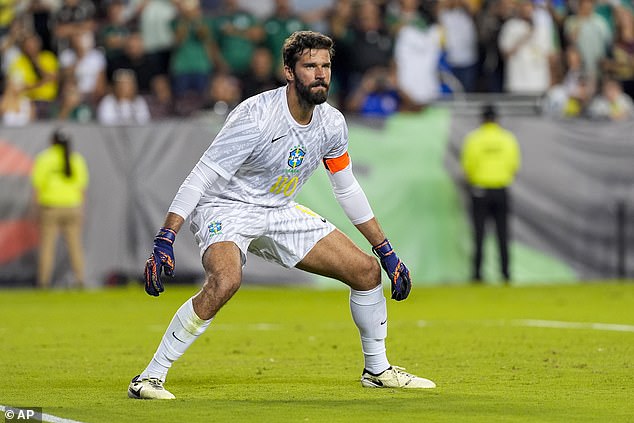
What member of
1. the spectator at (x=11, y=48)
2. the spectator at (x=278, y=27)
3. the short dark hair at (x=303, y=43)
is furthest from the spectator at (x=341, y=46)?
the short dark hair at (x=303, y=43)

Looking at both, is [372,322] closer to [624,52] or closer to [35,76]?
[35,76]

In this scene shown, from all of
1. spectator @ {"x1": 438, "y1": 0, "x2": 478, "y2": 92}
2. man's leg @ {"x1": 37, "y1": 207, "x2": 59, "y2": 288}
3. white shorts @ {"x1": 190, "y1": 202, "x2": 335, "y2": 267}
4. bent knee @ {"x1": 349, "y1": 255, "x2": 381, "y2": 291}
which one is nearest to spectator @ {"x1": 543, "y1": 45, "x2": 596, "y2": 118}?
spectator @ {"x1": 438, "y1": 0, "x2": 478, "y2": 92}

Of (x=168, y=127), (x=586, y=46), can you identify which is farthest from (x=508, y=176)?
(x=168, y=127)

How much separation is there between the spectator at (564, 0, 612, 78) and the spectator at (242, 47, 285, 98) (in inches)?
210

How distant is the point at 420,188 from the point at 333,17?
3193 millimetres

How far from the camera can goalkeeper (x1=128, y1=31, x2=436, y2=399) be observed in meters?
8.99

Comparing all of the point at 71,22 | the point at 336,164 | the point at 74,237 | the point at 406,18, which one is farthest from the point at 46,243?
the point at 336,164

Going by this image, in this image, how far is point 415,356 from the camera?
1197 centimetres

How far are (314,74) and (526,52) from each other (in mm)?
14433

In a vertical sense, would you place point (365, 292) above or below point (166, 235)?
Result: below

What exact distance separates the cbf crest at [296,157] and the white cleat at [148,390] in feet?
5.44

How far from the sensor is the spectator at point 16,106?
22016 mm

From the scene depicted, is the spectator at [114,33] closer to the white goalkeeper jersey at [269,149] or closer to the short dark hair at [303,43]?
the white goalkeeper jersey at [269,149]

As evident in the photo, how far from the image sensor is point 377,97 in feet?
73.3
